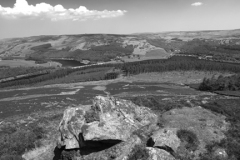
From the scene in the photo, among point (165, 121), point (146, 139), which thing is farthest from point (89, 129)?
point (165, 121)

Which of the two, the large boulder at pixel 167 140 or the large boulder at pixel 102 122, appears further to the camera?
the large boulder at pixel 102 122

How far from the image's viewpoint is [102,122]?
23.8 m

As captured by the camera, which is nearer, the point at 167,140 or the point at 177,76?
the point at 167,140

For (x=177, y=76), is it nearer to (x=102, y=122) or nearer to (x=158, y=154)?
(x=102, y=122)

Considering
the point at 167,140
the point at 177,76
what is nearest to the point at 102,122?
A: the point at 167,140

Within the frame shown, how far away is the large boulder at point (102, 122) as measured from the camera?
74.3ft

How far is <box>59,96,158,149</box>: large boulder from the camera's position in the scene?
2266 cm

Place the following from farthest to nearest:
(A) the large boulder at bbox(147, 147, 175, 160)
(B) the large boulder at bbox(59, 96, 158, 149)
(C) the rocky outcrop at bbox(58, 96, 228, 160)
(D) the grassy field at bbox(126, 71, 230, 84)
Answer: (D) the grassy field at bbox(126, 71, 230, 84) → (B) the large boulder at bbox(59, 96, 158, 149) → (C) the rocky outcrop at bbox(58, 96, 228, 160) → (A) the large boulder at bbox(147, 147, 175, 160)

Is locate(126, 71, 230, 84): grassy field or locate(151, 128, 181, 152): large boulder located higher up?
locate(151, 128, 181, 152): large boulder

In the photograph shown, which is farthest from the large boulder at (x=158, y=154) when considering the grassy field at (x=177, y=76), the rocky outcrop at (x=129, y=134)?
the grassy field at (x=177, y=76)

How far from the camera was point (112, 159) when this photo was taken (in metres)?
20.9

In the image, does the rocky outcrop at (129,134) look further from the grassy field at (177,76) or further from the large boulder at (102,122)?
the grassy field at (177,76)

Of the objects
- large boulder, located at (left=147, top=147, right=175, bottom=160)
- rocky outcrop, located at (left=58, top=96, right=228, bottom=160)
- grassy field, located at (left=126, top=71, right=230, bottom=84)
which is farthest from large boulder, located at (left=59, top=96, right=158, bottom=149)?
grassy field, located at (left=126, top=71, right=230, bottom=84)

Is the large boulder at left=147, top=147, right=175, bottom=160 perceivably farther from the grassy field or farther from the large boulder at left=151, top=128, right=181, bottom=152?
the grassy field
